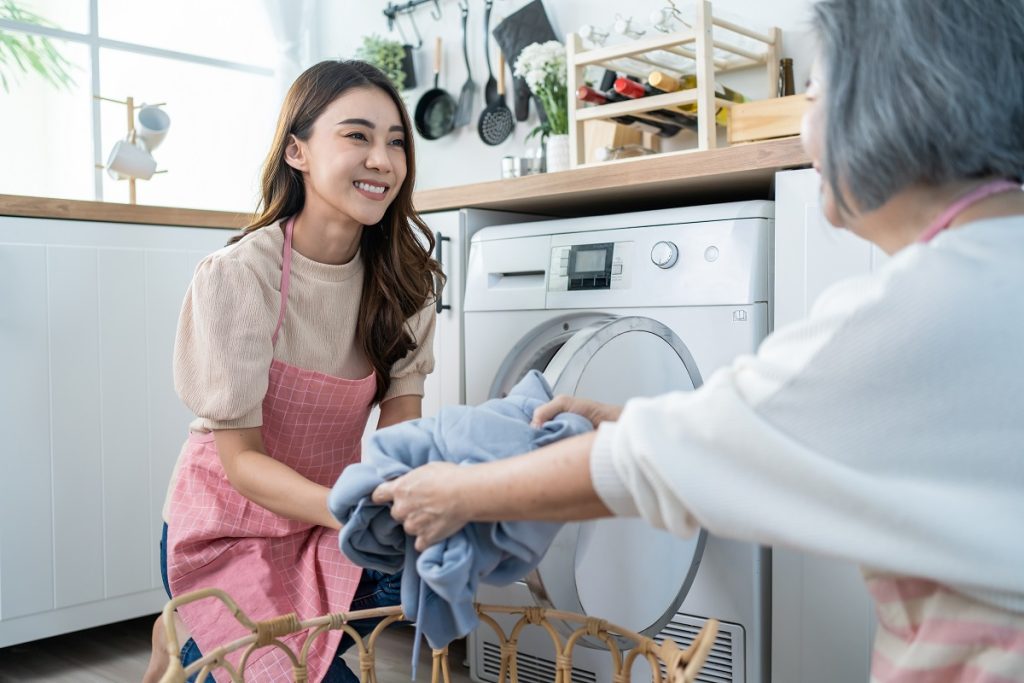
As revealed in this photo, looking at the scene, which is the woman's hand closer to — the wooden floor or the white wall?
the wooden floor

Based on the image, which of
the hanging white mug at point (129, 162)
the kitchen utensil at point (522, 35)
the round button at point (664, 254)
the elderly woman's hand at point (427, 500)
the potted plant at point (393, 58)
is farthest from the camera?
the potted plant at point (393, 58)

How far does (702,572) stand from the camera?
1.55m

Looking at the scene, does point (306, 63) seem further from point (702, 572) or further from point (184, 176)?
point (702, 572)

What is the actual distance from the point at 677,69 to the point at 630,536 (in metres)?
1.08

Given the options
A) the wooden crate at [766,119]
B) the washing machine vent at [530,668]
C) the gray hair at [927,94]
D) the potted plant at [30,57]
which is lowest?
the washing machine vent at [530,668]

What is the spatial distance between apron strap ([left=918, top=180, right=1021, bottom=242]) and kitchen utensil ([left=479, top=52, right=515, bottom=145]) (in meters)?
1.97

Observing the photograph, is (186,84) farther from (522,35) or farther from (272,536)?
(272,536)

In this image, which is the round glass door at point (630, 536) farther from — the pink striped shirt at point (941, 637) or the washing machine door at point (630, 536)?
the pink striped shirt at point (941, 637)

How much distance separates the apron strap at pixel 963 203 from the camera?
0.77 m

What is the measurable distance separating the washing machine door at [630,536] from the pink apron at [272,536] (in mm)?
357

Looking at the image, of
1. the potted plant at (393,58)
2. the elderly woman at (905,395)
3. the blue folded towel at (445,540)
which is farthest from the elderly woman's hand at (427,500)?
the potted plant at (393,58)

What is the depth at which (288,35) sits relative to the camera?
10.3 feet

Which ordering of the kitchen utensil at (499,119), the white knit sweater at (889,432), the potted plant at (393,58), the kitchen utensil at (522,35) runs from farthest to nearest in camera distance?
the potted plant at (393,58) → the kitchen utensil at (499,119) → the kitchen utensil at (522,35) → the white knit sweater at (889,432)

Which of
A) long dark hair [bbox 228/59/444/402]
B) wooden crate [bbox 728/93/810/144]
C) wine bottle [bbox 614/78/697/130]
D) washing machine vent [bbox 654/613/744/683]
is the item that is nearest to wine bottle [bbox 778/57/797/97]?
wine bottle [bbox 614/78/697/130]
